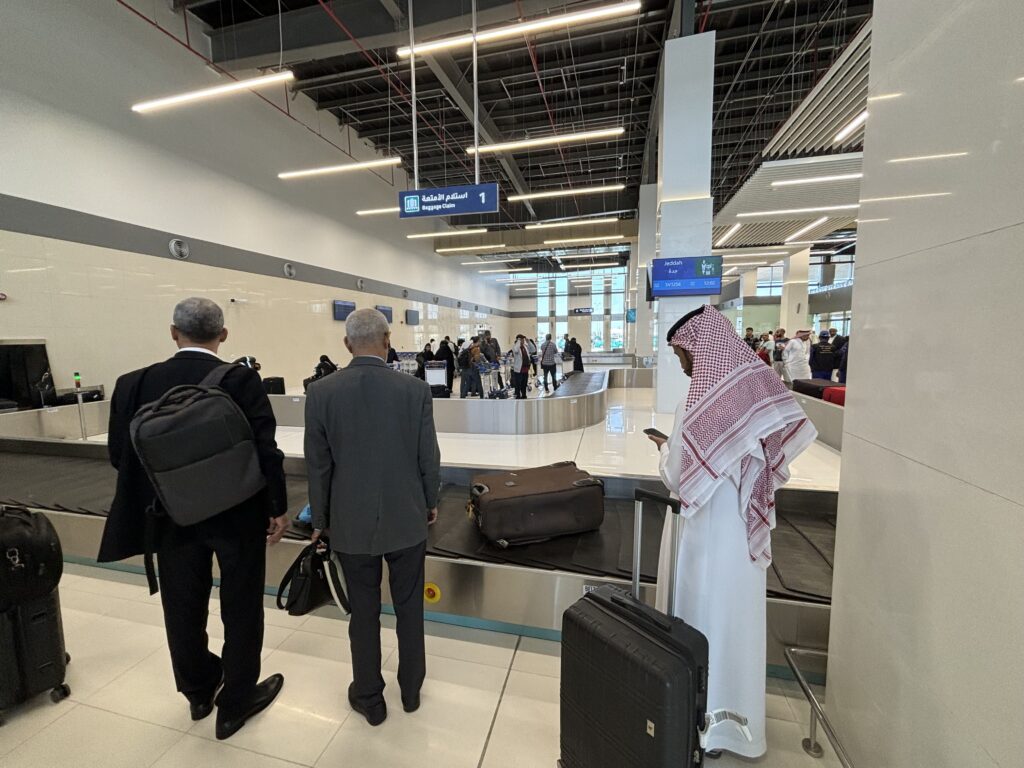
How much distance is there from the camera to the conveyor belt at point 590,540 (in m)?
2.49

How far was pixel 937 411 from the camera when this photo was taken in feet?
4.00

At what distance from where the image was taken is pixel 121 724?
197 cm

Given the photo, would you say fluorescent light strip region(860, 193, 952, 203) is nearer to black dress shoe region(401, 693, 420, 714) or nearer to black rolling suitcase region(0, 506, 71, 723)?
black dress shoe region(401, 693, 420, 714)

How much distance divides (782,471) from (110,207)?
34.3 feet

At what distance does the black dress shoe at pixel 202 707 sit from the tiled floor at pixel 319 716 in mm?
43

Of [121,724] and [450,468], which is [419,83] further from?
[121,724]

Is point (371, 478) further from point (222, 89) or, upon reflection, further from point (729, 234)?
point (729, 234)

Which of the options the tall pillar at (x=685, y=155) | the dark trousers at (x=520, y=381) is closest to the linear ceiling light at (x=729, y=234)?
the tall pillar at (x=685, y=155)

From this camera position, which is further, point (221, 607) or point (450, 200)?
point (450, 200)

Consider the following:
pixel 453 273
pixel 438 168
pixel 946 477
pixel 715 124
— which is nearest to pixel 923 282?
pixel 946 477

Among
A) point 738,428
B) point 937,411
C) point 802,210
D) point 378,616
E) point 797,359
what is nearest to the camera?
point 937,411

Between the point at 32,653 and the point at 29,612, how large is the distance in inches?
7.9

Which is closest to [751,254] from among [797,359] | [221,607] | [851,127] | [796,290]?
[796,290]

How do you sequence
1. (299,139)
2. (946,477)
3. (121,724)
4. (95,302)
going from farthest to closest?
(299,139) < (95,302) < (121,724) < (946,477)
